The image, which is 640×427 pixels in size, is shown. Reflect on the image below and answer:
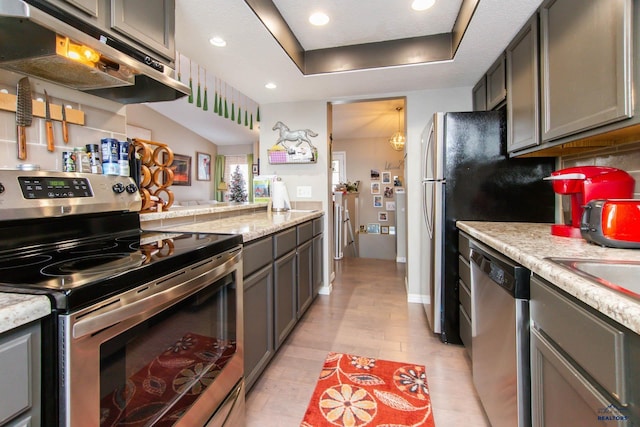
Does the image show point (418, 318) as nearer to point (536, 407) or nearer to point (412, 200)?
point (412, 200)

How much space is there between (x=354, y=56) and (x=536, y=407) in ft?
8.34

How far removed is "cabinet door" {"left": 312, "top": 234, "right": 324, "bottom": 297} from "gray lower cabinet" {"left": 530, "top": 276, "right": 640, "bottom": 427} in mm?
2093

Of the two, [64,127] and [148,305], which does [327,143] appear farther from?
[148,305]

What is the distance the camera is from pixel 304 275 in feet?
8.57

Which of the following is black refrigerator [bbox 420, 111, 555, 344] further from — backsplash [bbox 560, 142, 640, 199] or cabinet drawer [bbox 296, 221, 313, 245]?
cabinet drawer [bbox 296, 221, 313, 245]

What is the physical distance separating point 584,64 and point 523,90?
0.56m

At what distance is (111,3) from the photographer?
1222 millimetres

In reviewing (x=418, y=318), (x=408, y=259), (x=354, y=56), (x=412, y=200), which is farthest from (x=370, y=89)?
(x=418, y=318)

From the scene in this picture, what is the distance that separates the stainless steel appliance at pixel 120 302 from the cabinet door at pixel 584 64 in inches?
64.8

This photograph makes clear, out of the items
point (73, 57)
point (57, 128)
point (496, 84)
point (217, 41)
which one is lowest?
point (57, 128)

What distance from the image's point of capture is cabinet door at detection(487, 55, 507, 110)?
2.20m

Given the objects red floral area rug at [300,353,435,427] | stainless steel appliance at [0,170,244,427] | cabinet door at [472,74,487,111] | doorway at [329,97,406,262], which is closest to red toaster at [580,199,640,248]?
red floral area rug at [300,353,435,427]

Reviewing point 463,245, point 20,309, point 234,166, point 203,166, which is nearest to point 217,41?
point 20,309

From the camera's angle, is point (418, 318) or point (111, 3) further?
point (418, 318)
